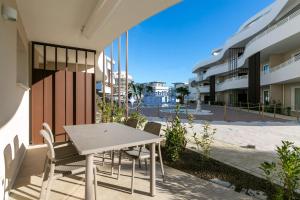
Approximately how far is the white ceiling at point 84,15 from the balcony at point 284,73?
13.9m

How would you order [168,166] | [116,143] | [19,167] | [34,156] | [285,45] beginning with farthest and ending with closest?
[285,45] < [34,156] < [168,166] < [19,167] < [116,143]

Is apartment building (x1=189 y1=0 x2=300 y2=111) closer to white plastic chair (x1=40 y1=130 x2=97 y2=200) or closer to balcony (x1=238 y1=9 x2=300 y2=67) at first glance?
balcony (x1=238 y1=9 x2=300 y2=67)

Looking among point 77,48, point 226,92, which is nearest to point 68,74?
point 77,48

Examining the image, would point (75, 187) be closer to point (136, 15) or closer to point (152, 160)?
point (152, 160)

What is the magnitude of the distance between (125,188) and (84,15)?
324cm

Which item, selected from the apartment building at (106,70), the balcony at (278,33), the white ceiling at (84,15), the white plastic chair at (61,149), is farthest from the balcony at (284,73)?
the white plastic chair at (61,149)

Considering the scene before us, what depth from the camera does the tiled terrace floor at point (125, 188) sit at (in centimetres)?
289

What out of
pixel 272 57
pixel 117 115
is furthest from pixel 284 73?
pixel 117 115

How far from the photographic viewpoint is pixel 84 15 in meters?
3.85

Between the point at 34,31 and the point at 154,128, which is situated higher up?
the point at 34,31

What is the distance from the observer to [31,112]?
5539 millimetres

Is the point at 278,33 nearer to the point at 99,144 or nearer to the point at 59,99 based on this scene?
the point at 59,99

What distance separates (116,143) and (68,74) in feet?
13.9

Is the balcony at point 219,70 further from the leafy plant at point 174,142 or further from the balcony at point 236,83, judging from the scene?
the leafy plant at point 174,142
